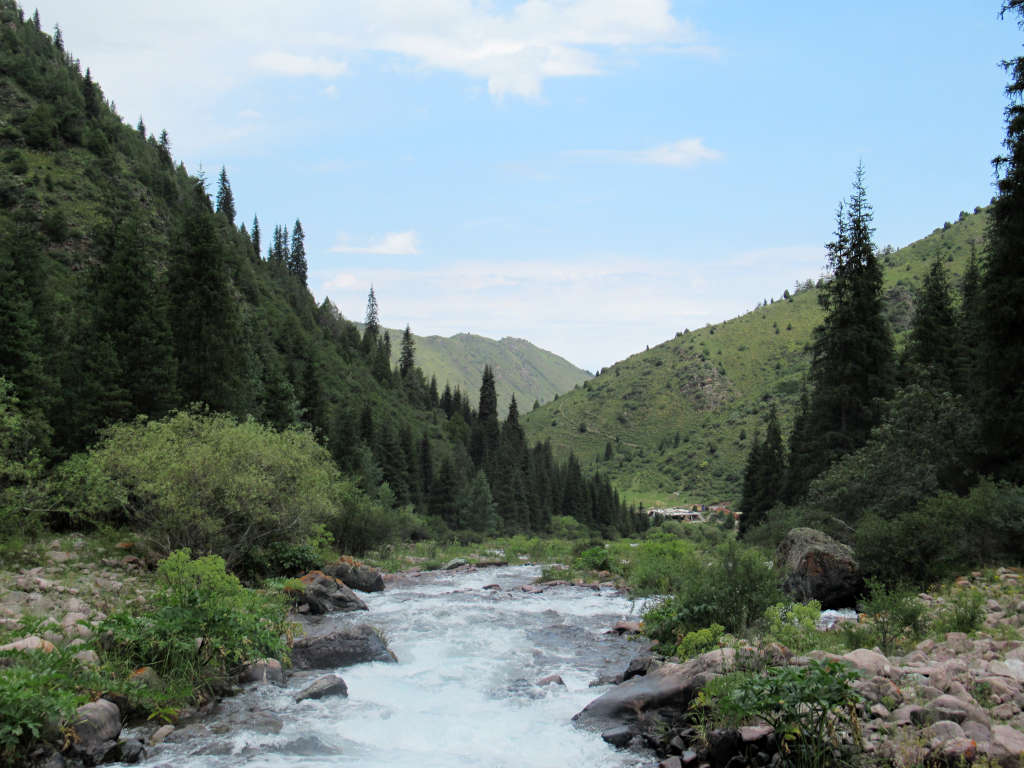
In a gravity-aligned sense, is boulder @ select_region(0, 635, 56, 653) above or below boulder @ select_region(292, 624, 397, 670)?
above

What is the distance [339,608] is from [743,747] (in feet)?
53.6

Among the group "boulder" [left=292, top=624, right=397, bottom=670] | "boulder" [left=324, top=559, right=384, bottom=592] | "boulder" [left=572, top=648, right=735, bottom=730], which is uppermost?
"boulder" [left=572, top=648, right=735, bottom=730]

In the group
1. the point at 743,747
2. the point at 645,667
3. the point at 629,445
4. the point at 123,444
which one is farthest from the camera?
the point at 629,445

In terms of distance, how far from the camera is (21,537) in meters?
18.7

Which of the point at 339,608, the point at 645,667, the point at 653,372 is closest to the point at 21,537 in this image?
the point at 339,608

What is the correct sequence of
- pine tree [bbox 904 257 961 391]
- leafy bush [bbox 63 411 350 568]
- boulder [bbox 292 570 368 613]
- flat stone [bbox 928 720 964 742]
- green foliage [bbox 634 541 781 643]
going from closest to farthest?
flat stone [bbox 928 720 964 742] < green foliage [bbox 634 541 781 643] < leafy bush [bbox 63 411 350 568] < boulder [bbox 292 570 368 613] < pine tree [bbox 904 257 961 391]

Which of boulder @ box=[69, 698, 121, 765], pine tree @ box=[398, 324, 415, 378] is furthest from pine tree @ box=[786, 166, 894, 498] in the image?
pine tree @ box=[398, 324, 415, 378]

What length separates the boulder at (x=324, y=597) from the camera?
21.4 metres

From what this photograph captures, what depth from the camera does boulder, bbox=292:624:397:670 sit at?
→ 1476cm

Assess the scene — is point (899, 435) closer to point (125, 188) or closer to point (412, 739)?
point (412, 739)

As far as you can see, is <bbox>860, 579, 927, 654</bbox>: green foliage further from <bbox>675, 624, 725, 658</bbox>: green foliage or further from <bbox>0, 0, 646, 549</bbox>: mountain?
<bbox>0, 0, 646, 549</bbox>: mountain

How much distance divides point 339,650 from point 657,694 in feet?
25.3

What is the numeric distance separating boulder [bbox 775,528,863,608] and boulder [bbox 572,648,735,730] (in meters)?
8.58

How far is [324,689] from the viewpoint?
41.6 feet
